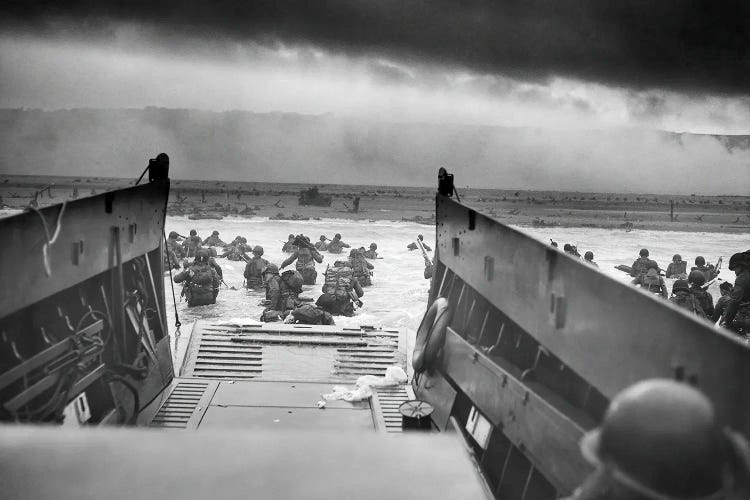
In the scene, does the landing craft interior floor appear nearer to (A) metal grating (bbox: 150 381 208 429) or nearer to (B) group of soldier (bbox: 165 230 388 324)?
(A) metal grating (bbox: 150 381 208 429)

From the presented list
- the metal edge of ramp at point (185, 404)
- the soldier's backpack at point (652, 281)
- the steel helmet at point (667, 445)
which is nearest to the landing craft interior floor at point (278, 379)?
the metal edge of ramp at point (185, 404)

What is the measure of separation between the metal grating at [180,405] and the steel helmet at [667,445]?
3.90 metres

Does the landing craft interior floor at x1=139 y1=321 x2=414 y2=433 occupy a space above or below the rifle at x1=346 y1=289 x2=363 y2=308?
above

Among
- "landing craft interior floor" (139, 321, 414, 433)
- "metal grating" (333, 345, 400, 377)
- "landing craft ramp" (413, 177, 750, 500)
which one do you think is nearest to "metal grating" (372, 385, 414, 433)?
"landing craft interior floor" (139, 321, 414, 433)

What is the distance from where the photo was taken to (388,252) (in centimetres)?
2200

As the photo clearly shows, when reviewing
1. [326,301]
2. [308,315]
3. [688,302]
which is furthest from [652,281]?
[308,315]

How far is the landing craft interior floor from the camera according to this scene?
4.97 metres

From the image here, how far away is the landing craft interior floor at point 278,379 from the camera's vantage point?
497 cm

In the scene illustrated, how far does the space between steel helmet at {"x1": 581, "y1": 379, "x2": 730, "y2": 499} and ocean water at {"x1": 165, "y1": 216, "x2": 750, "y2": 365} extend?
1450 mm

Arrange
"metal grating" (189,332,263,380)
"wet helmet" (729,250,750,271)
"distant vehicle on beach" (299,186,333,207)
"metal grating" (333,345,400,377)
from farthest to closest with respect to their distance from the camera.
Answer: "distant vehicle on beach" (299,186,333,207), "wet helmet" (729,250,750,271), "metal grating" (333,345,400,377), "metal grating" (189,332,263,380)

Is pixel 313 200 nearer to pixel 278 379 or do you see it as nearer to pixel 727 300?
pixel 727 300

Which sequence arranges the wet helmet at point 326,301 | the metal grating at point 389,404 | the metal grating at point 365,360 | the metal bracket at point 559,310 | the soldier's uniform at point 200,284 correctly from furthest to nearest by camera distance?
the soldier's uniform at point 200,284, the wet helmet at point 326,301, the metal grating at point 365,360, the metal grating at point 389,404, the metal bracket at point 559,310

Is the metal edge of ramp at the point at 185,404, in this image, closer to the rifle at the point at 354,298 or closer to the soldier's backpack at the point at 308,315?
the soldier's backpack at the point at 308,315

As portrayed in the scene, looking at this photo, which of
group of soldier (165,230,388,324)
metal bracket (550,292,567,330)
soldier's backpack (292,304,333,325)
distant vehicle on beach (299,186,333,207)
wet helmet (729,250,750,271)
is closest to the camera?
metal bracket (550,292,567,330)
